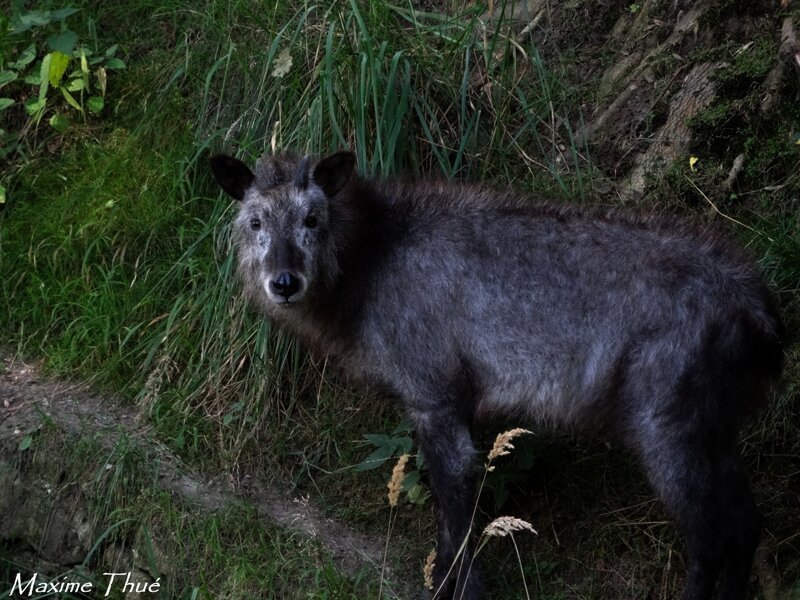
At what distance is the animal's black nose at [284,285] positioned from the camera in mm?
4562

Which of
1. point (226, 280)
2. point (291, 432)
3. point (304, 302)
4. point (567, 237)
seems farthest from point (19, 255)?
point (567, 237)

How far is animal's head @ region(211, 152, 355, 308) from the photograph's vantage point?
15.3 feet

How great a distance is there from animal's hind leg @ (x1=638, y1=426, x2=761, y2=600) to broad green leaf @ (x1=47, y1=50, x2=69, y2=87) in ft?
16.0

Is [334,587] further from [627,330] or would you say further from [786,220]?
[786,220]

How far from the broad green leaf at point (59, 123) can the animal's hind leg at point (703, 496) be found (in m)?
4.80

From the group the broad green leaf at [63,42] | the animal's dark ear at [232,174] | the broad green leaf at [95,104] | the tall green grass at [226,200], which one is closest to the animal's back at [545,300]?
the animal's dark ear at [232,174]

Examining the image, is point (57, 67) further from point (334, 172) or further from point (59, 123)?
point (334, 172)

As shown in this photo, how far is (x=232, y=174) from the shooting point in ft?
16.2

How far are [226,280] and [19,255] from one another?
180 cm

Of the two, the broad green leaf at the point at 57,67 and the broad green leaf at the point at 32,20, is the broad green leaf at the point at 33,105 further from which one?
the broad green leaf at the point at 32,20

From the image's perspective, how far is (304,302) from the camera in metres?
4.90

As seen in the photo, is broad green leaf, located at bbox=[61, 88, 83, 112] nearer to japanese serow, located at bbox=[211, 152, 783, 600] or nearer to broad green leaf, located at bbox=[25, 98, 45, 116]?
broad green leaf, located at bbox=[25, 98, 45, 116]

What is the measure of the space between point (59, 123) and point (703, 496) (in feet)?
16.7

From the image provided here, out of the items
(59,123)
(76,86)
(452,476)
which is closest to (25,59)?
(76,86)
